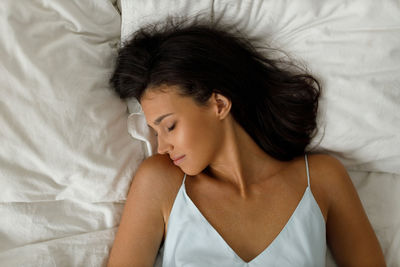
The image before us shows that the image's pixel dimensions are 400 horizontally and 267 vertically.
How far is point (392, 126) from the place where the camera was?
1.55 m

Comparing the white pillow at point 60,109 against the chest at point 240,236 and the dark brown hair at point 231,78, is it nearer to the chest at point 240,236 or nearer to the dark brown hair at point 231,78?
the dark brown hair at point 231,78

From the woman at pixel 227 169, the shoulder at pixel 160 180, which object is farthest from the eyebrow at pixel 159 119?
the shoulder at pixel 160 180

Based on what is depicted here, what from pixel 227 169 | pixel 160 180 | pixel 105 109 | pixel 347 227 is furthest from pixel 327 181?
pixel 105 109

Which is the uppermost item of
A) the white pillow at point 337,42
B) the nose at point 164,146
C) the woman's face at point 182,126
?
the white pillow at point 337,42

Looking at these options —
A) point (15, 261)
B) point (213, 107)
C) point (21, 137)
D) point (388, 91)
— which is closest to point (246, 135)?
point (213, 107)

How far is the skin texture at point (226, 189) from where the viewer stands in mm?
1348

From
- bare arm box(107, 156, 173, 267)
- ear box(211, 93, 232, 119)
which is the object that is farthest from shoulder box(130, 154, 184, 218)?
ear box(211, 93, 232, 119)

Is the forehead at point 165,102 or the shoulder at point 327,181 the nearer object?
the forehead at point 165,102

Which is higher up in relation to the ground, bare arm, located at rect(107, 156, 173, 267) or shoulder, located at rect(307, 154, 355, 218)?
shoulder, located at rect(307, 154, 355, 218)

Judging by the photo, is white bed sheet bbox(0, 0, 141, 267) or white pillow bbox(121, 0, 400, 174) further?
white pillow bbox(121, 0, 400, 174)

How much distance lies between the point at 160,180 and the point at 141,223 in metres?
0.15

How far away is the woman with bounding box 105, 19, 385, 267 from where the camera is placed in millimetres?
1357

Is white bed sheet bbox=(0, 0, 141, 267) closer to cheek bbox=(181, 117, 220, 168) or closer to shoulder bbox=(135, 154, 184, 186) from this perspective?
shoulder bbox=(135, 154, 184, 186)

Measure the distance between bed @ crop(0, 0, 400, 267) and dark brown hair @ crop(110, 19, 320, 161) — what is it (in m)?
0.05
